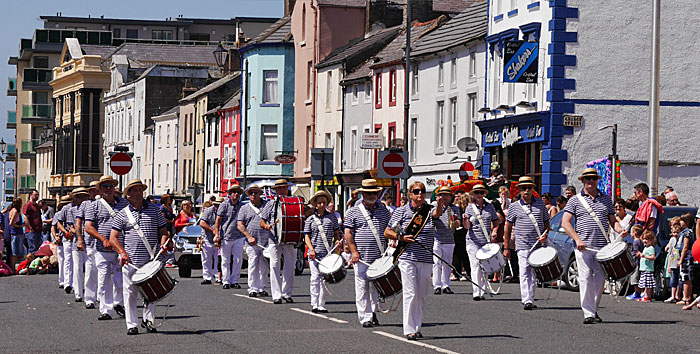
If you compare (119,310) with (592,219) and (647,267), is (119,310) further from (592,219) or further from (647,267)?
(647,267)

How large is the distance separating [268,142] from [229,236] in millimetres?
44555

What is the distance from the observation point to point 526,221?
66.1 feet

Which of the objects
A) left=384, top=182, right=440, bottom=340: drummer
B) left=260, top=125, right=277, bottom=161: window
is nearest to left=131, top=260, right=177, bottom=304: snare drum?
left=384, top=182, right=440, bottom=340: drummer

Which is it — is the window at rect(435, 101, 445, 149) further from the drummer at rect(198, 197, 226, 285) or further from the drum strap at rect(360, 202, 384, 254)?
the drum strap at rect(360, 202, 384, 254)

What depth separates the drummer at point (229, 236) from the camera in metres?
24.5

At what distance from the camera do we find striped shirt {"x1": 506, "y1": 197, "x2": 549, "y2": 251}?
2006 cm

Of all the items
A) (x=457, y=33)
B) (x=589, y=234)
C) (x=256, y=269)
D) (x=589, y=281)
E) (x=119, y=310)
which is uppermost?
(x=457, y=33)

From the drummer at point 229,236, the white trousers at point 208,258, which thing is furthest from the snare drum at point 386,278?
the white trousers at point 208,258

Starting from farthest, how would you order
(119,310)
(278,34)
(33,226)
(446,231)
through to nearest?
(278,34) < (33,226) < (446,231) < (119,310)

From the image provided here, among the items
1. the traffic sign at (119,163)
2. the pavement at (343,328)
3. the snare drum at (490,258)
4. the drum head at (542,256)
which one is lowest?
the pavement at (343,328)

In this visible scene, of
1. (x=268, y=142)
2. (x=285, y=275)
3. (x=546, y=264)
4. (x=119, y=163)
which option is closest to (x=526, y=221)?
(x=546, y=264)

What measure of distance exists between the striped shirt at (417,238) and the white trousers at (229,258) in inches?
373

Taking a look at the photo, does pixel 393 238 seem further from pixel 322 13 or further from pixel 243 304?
pixel 322 13

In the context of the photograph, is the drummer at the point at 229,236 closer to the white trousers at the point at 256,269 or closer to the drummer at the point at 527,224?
the white trousers at the point at 256,269
